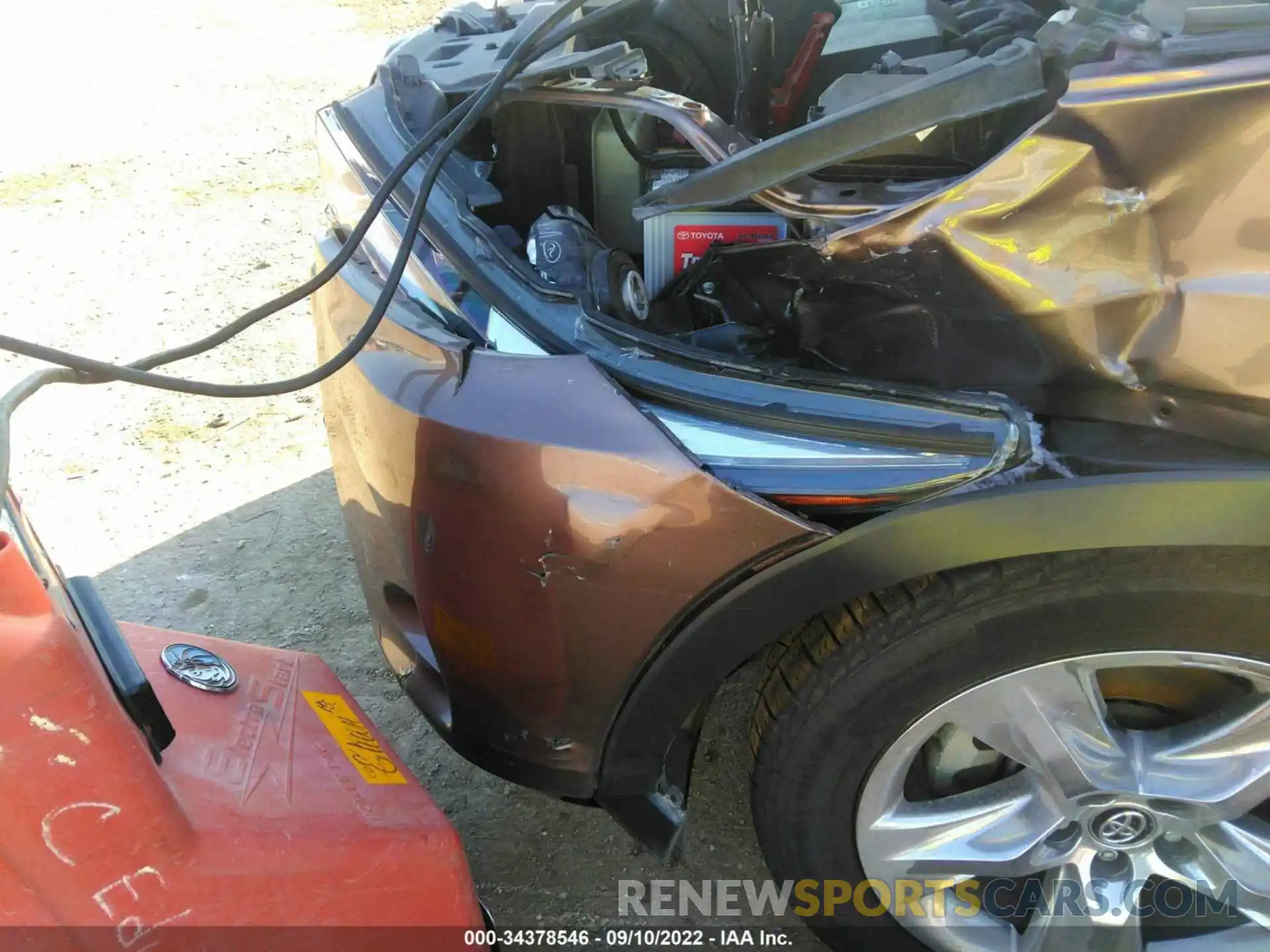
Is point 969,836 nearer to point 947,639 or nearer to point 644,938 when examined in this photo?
point 947,639

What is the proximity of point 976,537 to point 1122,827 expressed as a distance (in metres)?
0.65

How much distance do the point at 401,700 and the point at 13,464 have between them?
6.08 feet

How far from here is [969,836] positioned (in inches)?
65.1

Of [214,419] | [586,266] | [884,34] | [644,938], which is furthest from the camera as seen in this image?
[214,419]

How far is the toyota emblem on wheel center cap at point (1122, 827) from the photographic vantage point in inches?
62.5

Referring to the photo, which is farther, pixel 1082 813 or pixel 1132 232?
pixel 1082 813

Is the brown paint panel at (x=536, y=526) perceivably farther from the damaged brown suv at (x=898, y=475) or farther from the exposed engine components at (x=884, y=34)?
the exposed engine components at (x=884, y=34)

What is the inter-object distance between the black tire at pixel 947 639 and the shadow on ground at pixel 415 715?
598 mm

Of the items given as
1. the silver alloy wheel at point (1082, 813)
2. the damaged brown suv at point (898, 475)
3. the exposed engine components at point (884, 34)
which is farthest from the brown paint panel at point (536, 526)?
the exposed engine components at point (884, 34)

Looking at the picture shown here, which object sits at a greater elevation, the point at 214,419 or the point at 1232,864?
the point at 214,419

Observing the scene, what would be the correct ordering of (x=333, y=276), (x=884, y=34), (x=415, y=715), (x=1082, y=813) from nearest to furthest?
1. (x=1082, y=813)
2. (x=333, y=276)
3. (x=884, y=34)
4. (x=415, y=715)

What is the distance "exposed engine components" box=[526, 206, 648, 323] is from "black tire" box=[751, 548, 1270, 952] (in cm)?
68

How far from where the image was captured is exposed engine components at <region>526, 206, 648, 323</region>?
5.78ft


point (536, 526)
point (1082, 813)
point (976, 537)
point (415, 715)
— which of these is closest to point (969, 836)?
point (1082, 813)
